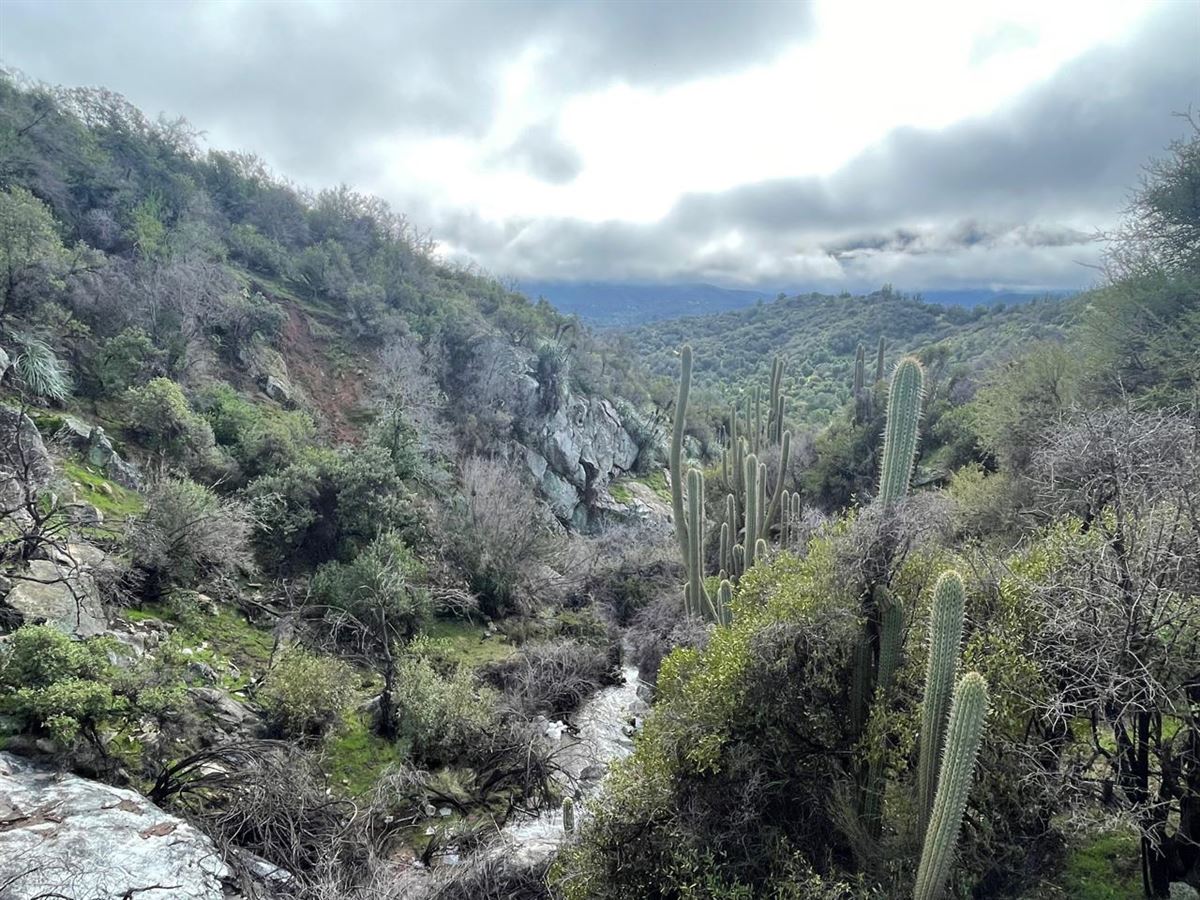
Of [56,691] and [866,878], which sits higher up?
[56,691]

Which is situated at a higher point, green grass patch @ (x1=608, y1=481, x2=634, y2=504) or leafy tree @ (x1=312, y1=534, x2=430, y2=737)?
leafy tree @ (x1=312, y1=534, x2=430, y2=737)

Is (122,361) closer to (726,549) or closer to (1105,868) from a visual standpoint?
(726,549)

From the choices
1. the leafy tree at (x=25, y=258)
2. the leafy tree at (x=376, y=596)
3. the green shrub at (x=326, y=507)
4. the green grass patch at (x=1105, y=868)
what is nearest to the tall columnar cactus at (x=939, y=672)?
the green grass patch at (x=1105, y=868)

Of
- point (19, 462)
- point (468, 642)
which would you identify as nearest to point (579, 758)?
point (468, 642)

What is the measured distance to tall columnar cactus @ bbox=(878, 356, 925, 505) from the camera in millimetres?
6996

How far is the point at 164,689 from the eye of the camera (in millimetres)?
7418

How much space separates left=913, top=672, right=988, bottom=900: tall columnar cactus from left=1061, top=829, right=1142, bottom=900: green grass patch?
1.78 metres

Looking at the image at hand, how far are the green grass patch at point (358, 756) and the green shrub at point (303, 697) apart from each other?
1.07 feet

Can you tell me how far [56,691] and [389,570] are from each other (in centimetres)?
777

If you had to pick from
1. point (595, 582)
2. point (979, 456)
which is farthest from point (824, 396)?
point (595, 582)

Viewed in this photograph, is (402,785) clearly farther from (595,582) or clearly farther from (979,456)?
A: (979,456)

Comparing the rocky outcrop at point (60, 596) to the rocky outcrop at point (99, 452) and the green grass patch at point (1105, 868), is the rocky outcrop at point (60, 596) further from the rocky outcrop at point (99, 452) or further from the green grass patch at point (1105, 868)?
the green grass patch at point (1105, 868)

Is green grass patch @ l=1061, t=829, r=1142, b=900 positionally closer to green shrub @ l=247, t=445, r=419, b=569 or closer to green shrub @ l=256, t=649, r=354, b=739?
green shrub @ l=256, t=649, r=354, b=739

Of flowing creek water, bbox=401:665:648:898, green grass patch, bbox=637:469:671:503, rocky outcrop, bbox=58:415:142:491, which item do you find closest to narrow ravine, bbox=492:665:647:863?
flowing creek water, bbox=401:665:648:898
